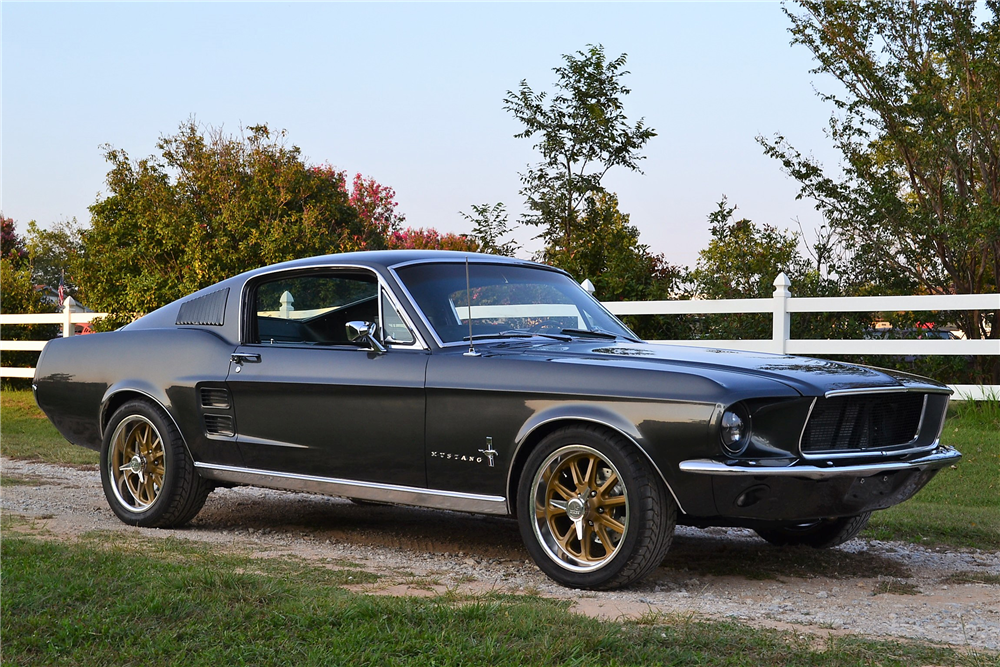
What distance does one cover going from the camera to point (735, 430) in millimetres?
4605

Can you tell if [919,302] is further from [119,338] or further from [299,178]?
[299,178]

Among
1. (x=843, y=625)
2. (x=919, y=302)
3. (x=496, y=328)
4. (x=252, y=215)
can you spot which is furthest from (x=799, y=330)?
(x=252, y=215)

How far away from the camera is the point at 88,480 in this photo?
9.05 m

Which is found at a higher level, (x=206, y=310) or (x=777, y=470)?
(x=206, y=310)

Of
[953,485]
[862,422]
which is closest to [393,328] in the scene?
[862,422]

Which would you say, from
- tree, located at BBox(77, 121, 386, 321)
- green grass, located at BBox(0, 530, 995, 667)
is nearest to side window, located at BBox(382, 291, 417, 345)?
green grass, located at BBox(0, 530, 995, 667)

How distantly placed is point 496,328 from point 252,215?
515 inches

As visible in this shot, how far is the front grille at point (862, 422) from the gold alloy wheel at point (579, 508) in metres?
0.87

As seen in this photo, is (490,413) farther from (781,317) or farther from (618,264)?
(618,264)

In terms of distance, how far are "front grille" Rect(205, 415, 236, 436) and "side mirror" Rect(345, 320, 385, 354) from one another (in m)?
1.16

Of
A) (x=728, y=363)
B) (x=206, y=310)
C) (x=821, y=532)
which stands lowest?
(x=821, y=532)

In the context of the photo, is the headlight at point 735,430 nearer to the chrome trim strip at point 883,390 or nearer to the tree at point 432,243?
the chrome trim strip at point 883,390

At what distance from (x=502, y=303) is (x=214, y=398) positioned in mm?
1852

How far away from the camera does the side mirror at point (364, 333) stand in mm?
5645
